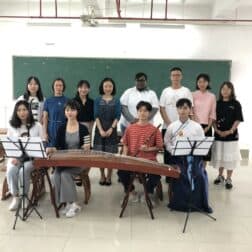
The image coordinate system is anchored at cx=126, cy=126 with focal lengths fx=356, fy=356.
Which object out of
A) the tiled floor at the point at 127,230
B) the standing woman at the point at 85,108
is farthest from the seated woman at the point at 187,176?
the standing woman at the point at 85,108

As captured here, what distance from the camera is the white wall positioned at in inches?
268

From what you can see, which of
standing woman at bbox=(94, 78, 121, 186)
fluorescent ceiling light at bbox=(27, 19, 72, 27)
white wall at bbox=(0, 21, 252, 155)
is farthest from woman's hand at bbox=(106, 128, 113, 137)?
fluorescent ceiling light at bbox=(27, 19, 72, 27)

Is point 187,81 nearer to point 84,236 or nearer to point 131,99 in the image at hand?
point 131,99

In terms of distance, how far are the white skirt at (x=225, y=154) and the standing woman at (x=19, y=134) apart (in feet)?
7.28

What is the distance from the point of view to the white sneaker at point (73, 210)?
3.50 m

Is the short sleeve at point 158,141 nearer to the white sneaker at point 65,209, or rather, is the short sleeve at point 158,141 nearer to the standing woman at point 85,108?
the standing woman at point 85,108

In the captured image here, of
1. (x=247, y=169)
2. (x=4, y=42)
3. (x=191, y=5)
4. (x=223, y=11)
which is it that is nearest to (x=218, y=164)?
(x=247, y=169)

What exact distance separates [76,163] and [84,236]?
66cm

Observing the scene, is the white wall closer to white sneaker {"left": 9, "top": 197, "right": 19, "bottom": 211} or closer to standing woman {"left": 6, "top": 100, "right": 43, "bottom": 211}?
standing woman {"left": 6, "top": 100, "right": 43, "bottom": 211}

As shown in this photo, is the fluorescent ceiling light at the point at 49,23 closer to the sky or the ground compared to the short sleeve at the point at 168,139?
closer to the sky

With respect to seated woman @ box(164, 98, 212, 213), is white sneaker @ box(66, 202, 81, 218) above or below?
below

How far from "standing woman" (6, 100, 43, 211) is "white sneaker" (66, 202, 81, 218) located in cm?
47

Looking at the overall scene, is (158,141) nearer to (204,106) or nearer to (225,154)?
(204,106)

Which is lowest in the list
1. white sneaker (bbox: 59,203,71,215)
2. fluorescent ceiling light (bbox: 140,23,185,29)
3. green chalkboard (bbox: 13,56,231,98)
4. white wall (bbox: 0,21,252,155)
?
white sneaker (bbox: 59,203,71,215)
